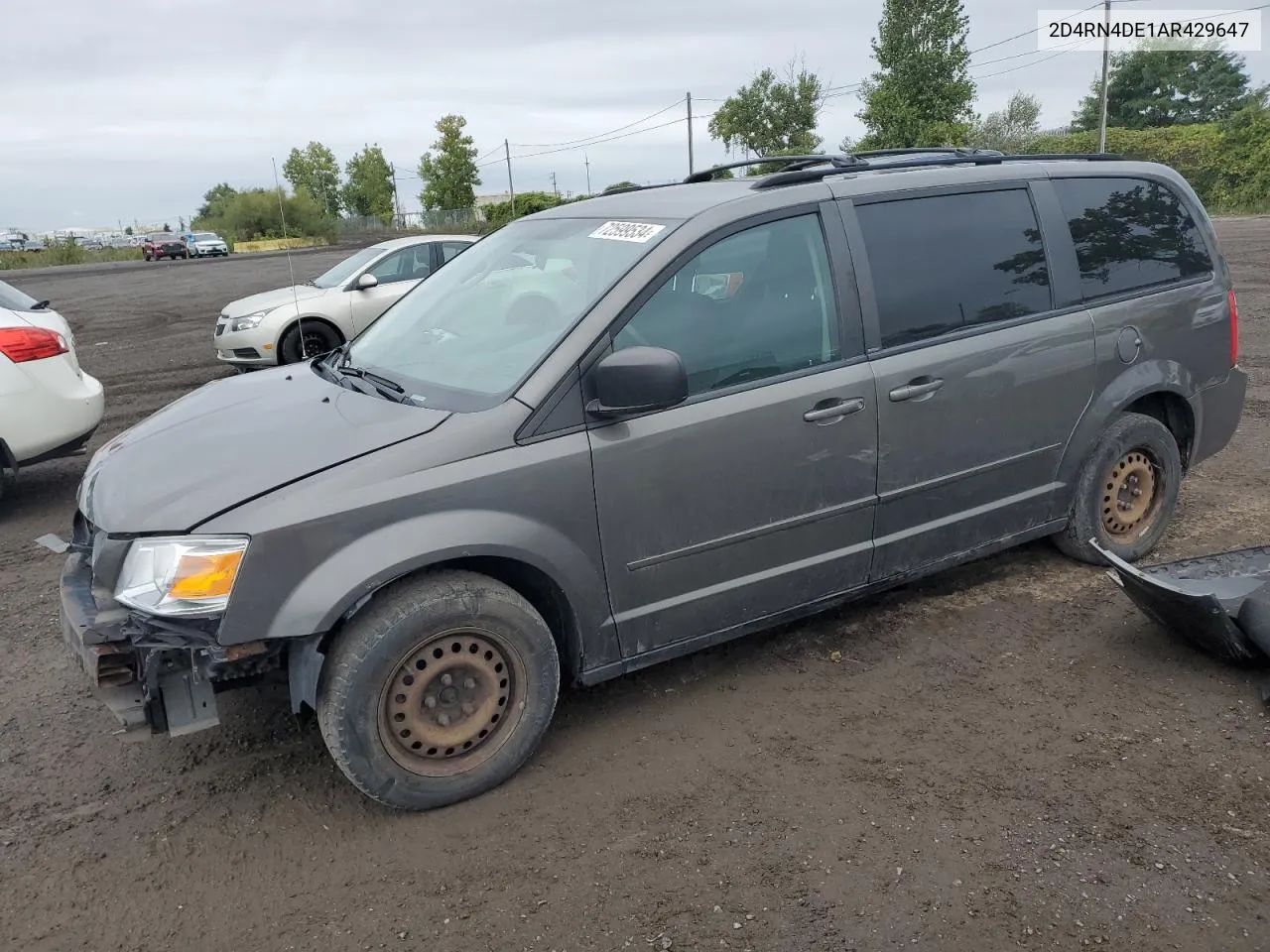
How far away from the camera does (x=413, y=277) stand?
38.6 feet

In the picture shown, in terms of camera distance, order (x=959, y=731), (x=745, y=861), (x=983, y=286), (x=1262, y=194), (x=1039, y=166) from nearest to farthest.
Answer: (x=745, y=861) → (x=959, y=731) → (x=983, y=286) → (x=1039, y=166) → (x=1262, y=194)

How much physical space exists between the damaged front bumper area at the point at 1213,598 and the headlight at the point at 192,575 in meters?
3.15

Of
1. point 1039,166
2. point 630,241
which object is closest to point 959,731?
point 630,241

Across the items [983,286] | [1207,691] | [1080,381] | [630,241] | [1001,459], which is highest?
[630,241]

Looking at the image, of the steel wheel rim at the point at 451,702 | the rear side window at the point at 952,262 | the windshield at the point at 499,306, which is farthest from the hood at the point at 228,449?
the rear side window at the point at 952,262

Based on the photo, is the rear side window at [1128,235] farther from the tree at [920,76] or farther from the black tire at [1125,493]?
the tree at [920,76]

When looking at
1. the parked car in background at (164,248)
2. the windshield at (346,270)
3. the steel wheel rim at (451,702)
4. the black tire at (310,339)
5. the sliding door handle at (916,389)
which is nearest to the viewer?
the steel wheel rim at (451,702)

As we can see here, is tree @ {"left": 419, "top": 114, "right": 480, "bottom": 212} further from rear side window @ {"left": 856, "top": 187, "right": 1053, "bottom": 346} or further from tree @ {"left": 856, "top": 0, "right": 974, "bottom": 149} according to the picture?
rear side window @ {"left": 856, "top": 187, "right": 1053, "bottom": 346}

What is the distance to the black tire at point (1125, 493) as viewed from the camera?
4395 mm

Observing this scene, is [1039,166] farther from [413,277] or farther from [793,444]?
[413,277]

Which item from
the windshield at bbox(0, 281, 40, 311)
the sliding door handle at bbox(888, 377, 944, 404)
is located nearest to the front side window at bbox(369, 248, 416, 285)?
the windshield at bbox(0, 281, 40, 311)

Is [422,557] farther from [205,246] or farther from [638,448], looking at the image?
[205,246]

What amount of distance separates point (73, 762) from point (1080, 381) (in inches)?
167

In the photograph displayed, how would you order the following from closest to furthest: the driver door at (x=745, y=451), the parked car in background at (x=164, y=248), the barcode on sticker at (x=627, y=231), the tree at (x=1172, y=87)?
the driver door at (x=745, y=451), the barcode on sticker at (x=627, y=231), the parked car in background at (x=164, y=248), the tree at (x=1172, y=87)
